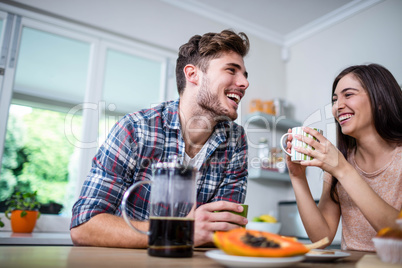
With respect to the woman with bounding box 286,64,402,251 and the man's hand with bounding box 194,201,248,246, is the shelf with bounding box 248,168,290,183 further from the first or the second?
the man's hand with bounding box 194,201,248,246

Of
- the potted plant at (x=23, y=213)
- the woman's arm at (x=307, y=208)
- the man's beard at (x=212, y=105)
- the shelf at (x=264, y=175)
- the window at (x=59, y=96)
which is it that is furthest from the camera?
the shelf at (x=264, y=175)

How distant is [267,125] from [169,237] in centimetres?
275

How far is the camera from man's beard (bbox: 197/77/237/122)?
1459mm

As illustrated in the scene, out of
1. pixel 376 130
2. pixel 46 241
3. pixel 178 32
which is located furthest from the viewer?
pixel 178 32

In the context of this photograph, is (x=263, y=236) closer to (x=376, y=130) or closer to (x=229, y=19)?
(x=376, y=130)

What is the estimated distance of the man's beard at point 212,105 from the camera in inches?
57.4

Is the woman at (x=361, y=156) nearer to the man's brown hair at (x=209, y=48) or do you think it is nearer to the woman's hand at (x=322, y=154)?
the woman's hand at (x=322, y=154)

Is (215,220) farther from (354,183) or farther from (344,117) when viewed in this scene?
(344,117)

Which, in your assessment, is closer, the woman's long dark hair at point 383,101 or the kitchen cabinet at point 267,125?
the woman's long dark hair at point 383,101

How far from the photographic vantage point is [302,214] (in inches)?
48.4

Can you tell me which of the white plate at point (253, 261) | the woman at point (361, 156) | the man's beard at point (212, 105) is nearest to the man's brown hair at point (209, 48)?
the man's beard at point (212, 105)

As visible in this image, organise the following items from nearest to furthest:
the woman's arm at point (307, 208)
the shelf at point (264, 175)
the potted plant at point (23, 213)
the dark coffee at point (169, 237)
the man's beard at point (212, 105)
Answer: the dark coffee at point (169, 237) → the woman's arm at point (307, 208) → the man's beard at point (212, 105) → the potted plant at point (23, 213) → the shelf at point (264, 175)

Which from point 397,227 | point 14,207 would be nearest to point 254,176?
point 14,207

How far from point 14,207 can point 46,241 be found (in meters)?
0.44
